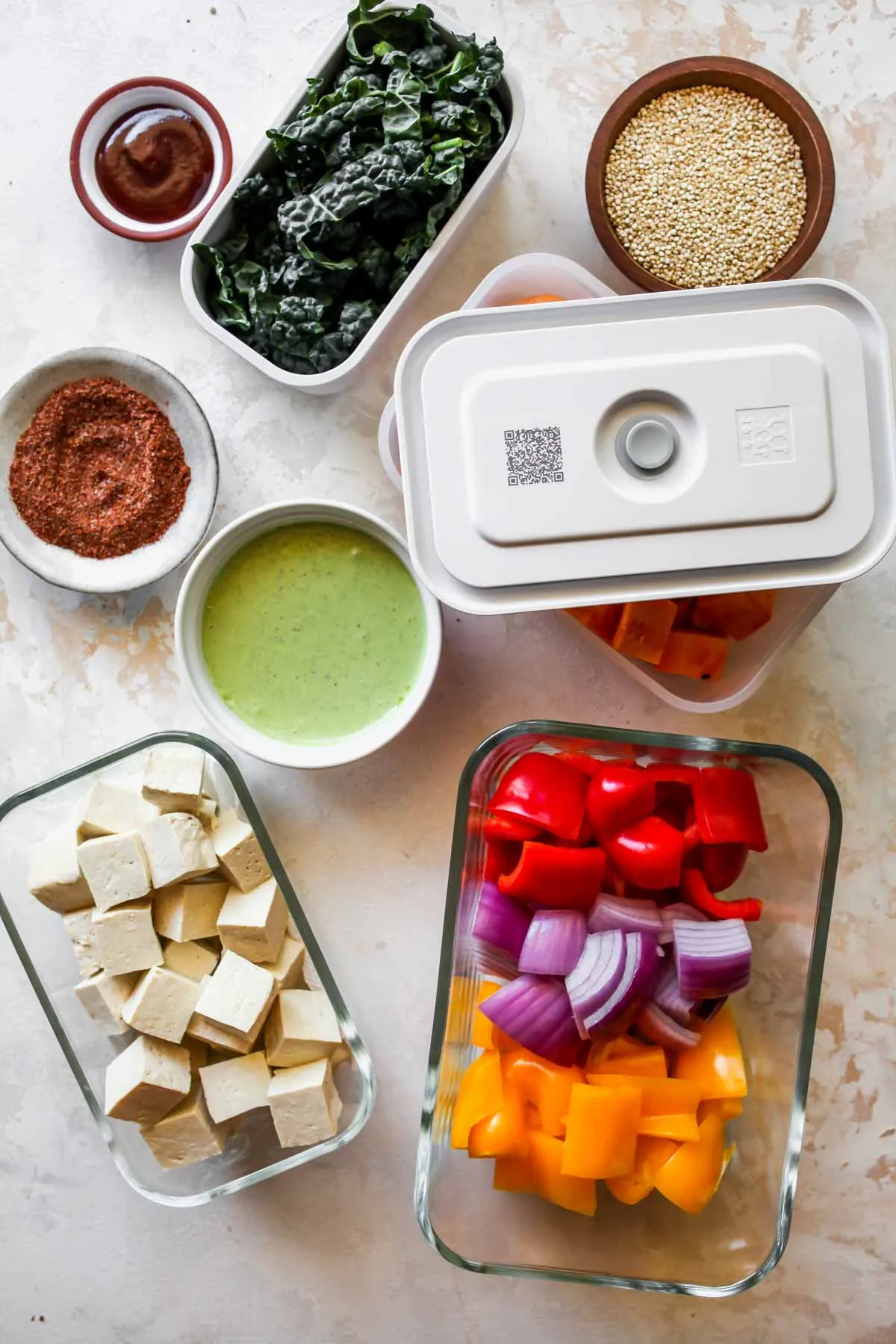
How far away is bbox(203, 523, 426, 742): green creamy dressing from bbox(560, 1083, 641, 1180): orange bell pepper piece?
0.57m

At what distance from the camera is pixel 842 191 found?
1.58 m

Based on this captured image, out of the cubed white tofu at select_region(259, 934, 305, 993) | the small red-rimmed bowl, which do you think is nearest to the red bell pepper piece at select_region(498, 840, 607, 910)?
the cubed white tofu at select_region(259, 934, 305, 993)

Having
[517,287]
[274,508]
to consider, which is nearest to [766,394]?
[517,287]

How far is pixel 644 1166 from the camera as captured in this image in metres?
1.28

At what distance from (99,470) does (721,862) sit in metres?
0.99

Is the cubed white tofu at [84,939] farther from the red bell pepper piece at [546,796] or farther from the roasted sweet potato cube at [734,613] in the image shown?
the roasted sweet potato cube at [734,613]

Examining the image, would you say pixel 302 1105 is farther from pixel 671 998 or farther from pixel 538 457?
pixel 538 457

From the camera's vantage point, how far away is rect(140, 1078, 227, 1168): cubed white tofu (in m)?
1.46

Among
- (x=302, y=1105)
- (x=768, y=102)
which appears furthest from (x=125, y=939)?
(x=768, y=102)

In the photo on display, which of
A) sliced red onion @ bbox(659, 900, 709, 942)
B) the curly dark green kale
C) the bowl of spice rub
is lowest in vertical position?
sliced red onion @ bbox(659, 900, 709, 942)

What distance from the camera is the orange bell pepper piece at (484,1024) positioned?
1.35 metres

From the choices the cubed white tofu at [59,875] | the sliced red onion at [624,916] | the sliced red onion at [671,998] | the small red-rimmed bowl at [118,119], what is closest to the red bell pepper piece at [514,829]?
the sliced red onion at [624,916]

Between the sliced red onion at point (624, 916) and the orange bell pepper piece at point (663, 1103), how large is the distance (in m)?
0.16

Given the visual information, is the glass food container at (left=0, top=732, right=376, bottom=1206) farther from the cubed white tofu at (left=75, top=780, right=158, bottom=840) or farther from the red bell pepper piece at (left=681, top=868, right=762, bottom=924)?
the red bell pepper piece at (left=681, top=868, right=762, bottom=924)
